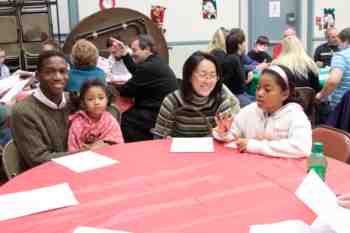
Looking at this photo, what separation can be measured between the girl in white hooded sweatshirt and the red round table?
69mm

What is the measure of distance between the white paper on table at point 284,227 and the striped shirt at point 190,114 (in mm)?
1295

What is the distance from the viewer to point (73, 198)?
182 cm

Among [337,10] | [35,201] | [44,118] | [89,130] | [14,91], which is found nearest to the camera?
[35,201]

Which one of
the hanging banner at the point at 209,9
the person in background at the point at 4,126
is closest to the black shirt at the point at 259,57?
the hanging banner at the point at 209,9

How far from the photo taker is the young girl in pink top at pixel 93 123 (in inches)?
105

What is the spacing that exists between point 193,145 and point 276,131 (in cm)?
42

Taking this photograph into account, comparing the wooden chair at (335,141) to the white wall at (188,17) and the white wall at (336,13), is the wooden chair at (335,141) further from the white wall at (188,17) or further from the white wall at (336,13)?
the white wall at (336,13)

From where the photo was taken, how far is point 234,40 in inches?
197

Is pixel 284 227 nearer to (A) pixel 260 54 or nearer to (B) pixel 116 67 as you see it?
(B) pixel 116 67

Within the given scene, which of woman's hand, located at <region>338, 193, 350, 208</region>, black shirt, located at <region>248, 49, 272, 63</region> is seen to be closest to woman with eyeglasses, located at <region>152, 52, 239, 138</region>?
woman's hand, located at <region>338, 193, 350, 208</region>

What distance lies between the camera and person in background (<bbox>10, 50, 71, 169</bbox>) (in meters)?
2.48

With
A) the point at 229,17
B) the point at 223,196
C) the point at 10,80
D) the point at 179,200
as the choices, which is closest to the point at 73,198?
the point at 179,200

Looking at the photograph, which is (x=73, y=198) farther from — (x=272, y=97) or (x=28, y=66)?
(x=28, y=66)

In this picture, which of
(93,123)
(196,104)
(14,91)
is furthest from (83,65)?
(196,104)
